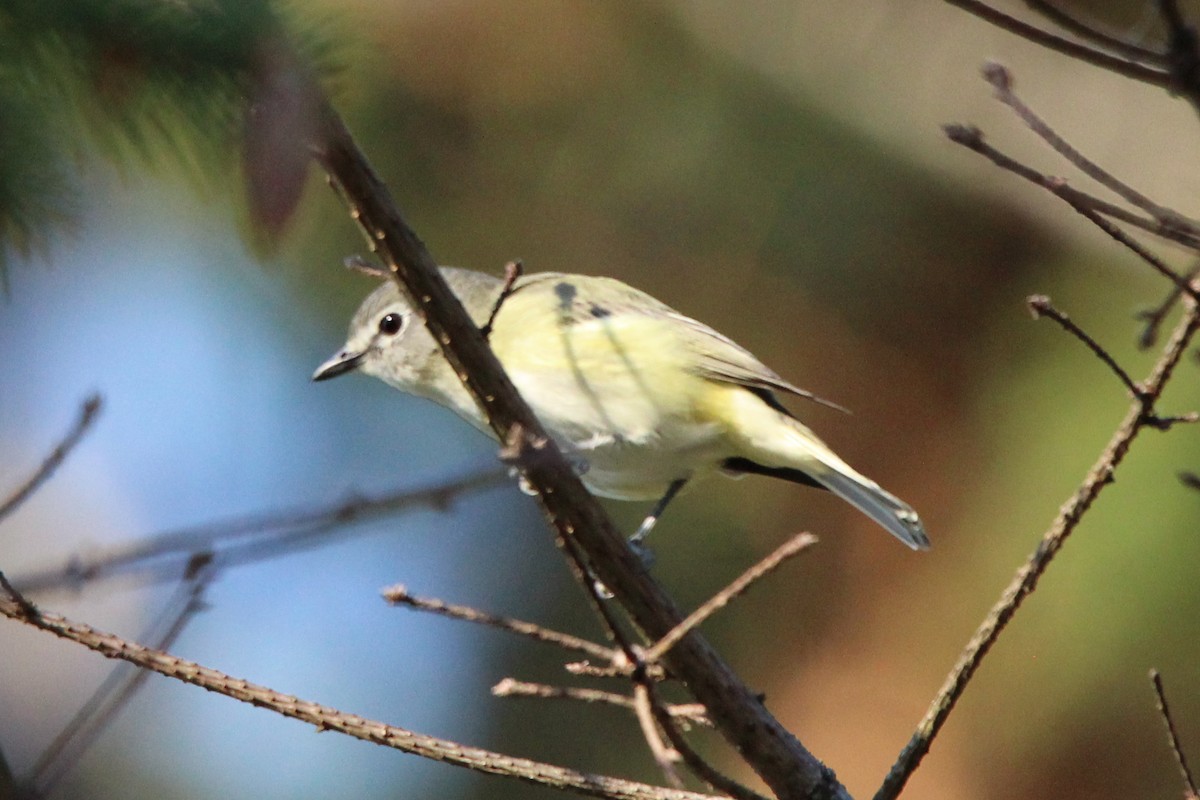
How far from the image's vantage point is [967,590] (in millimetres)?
4133

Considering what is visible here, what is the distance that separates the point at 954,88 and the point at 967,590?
196 cm

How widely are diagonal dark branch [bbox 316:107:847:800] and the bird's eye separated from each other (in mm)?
1370

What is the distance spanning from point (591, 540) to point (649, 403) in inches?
37.5

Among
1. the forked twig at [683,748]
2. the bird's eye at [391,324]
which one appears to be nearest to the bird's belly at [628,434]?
the bird's eye at [391,324]

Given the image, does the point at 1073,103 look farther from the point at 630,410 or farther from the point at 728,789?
the point at 728,789

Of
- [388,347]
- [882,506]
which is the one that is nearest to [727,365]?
[882,506]

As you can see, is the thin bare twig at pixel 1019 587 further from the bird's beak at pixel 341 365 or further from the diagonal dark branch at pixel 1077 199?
the bird's beak at pixel 341 365

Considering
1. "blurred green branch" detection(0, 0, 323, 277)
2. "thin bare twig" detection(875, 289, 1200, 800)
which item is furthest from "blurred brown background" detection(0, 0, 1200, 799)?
"blurred green branch" detection(0, 0, 323, 277)

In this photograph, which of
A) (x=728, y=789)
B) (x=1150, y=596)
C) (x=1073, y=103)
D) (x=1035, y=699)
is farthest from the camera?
(x=1073, y=103)

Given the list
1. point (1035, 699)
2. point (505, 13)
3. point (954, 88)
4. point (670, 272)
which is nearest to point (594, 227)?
point (670, 272)

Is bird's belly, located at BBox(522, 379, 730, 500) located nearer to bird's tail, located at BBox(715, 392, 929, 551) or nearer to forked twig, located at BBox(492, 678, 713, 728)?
bird's tail, located at BBox(715, 392, 929, 551)

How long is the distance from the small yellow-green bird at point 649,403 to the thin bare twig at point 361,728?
1.03m

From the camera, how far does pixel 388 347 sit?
3.33m

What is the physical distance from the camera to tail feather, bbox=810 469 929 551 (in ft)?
9.32
